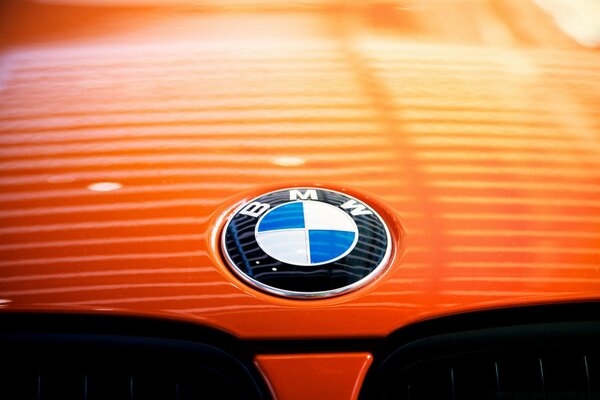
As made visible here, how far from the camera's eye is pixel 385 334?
3.55ft

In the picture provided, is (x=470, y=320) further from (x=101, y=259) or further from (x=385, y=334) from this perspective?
(x=101, y=259)

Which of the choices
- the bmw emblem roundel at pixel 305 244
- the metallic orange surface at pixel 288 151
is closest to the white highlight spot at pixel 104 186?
the metallic orange surface at pixel 288 151

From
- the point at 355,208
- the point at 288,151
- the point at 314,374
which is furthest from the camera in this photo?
the point at 288,151

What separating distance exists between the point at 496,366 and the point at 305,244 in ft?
1.07

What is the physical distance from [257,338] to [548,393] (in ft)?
1.39

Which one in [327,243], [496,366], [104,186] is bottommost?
[496,366]

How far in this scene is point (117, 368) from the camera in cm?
109

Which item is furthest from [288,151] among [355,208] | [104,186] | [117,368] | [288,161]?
[117,368]

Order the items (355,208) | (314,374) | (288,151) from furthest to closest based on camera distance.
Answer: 1. (288,151)
2. (355,208)
3. (314,374)

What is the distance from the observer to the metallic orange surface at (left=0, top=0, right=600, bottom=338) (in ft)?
3.61

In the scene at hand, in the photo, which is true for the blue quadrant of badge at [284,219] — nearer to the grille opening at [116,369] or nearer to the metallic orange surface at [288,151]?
the metallic orange surface at [288,151]

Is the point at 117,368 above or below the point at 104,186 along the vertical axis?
below

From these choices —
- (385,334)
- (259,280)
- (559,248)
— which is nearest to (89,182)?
(259,280)

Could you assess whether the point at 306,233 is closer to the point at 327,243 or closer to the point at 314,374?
the point at 327,243
